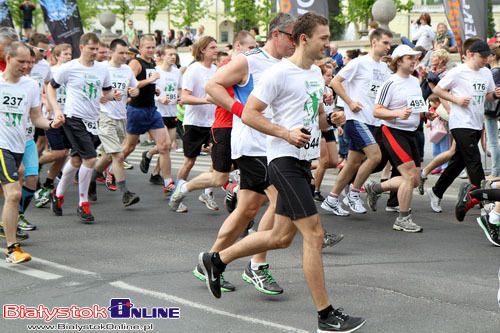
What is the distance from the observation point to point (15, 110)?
343 inches

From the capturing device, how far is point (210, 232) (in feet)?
32.7

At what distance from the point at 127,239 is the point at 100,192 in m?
3.70

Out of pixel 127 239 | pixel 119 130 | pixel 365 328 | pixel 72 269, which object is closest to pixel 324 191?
pixel 119 130

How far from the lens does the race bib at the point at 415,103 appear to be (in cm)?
1018

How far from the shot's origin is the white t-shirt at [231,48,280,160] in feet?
24.3

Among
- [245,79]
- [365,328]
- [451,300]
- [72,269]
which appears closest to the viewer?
[365,328]

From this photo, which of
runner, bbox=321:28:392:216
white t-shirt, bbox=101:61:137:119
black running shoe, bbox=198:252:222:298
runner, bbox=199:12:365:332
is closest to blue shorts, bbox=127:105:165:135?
white t-shirt, bbox=101:61:137:119

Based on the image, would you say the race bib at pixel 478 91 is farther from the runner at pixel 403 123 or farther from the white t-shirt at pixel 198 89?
the white t-shirt at pixel 198 89

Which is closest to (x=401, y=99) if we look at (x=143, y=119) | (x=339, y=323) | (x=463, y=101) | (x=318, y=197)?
(x=463, y=101)

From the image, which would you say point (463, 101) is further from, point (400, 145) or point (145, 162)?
point (145, 162)

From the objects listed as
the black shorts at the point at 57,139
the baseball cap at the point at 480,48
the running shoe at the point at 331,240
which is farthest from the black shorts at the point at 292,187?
the black shorts at the point at 57,139

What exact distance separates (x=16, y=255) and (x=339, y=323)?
3.38m

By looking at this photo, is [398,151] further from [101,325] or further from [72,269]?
[101,325]

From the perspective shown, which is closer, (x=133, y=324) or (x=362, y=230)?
(x=133, y=324)
